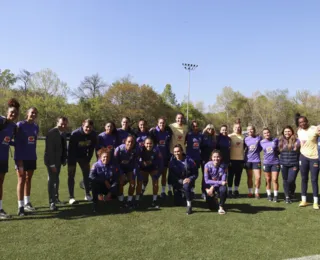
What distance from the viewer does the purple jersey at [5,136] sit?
5.22 meters

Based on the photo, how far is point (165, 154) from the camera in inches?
277

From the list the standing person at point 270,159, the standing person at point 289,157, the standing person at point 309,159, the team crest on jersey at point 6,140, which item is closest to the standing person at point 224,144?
the standing person at point 270,159

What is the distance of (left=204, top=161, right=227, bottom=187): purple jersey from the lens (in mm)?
5805

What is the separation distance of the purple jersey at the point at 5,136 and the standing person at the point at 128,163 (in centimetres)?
206

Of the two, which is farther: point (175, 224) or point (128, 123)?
point (128, 123)

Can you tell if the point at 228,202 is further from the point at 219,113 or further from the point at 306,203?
the point at 219,113

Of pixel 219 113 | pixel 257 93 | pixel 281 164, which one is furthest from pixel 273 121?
pixel 281 164

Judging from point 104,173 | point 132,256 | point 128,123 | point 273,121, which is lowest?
point 132,256

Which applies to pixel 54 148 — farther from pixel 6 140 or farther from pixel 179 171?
pixel 179 171

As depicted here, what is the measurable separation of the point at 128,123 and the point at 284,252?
4.25 m

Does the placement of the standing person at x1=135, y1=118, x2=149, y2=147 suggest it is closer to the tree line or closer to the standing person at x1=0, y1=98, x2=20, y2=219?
the standing person at x1=0, y1=98, x2=20, y2=219

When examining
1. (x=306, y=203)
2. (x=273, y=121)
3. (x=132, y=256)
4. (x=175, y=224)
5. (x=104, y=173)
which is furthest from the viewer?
(x=273, y=121)

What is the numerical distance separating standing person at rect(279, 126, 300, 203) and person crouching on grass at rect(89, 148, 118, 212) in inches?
154

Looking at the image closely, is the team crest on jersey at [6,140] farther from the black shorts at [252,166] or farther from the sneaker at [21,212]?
the black shorts at [252,166]
